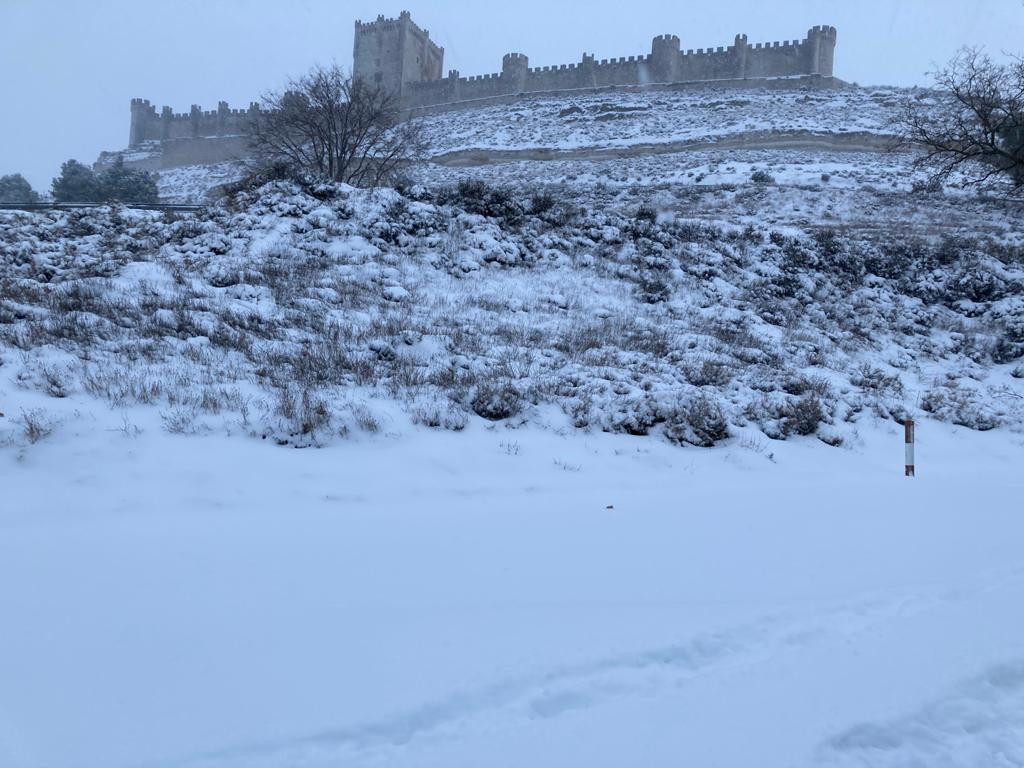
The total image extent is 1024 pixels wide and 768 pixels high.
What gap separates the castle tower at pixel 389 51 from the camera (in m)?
65.1

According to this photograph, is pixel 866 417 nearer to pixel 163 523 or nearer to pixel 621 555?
pixel 621 555

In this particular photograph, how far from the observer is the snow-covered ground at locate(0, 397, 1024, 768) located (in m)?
2.18

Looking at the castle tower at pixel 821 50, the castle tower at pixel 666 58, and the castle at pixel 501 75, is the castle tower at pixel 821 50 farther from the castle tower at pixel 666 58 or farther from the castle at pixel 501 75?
the castle tower at pixel 666 58

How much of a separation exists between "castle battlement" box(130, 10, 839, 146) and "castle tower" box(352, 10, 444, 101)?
10 centimetres

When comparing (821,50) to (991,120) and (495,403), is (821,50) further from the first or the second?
(495,403)

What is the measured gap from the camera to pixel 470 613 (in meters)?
2.95

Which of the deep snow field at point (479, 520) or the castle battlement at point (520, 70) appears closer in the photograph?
the deep snow field at point (479, 520)

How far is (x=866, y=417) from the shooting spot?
7.56 m

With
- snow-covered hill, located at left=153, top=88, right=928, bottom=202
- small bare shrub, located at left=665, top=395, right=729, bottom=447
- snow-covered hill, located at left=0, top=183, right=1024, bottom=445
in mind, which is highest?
snow-covered hill, located at left=153, top=88, right=928, bottom=202

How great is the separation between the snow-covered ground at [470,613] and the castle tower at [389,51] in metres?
66.8

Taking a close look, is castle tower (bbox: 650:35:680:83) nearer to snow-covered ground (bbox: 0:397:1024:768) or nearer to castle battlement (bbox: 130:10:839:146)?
castle battlement (bbox: 130:10:839:146)

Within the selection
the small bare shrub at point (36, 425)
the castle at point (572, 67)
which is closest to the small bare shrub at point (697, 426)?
the small bare shrub at point (36, 425)

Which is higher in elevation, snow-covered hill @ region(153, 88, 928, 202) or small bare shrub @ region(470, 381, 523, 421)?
snow-covered hill @ region(153, 88, 928, 202)

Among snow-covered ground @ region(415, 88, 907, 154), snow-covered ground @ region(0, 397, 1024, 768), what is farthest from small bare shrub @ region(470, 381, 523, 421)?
snow-covered ground @ region(415, 88, 907, 154)
